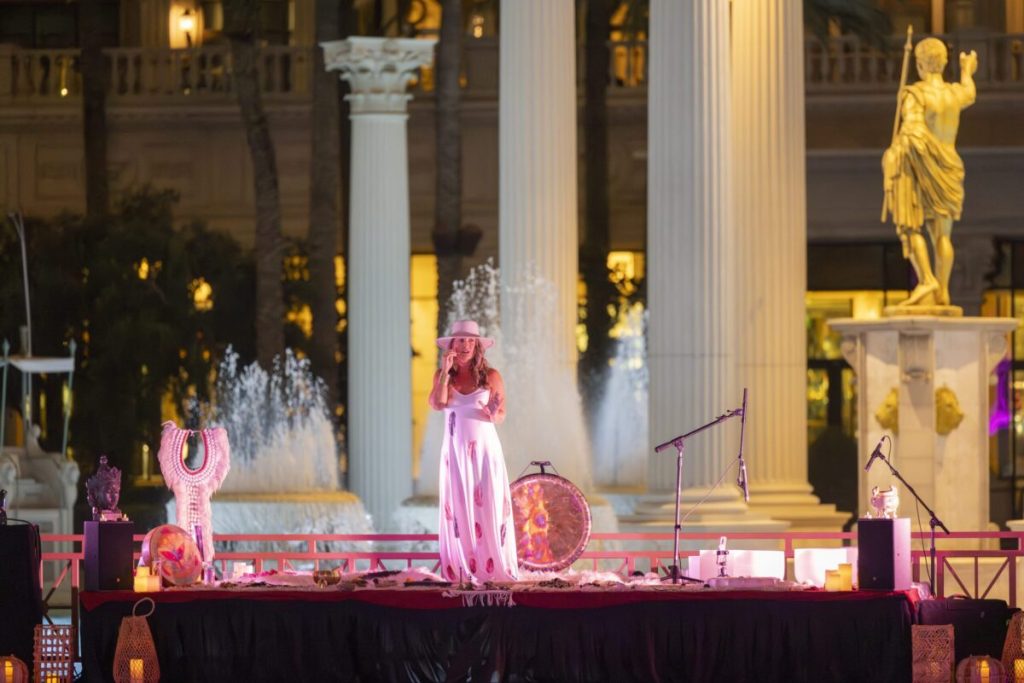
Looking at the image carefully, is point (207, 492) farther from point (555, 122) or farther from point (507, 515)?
point (555, 122)

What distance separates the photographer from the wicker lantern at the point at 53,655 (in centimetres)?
1617

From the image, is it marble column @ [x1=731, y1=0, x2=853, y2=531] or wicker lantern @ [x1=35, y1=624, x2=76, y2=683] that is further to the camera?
marble column @ [x1=731, y1=0, x2=853, y2=531]

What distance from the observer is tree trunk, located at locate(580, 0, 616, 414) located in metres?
37.6

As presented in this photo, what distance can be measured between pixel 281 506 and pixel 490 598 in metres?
13.4

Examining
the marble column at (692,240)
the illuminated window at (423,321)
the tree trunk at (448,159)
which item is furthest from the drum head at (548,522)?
the illuminated window at (423,321)

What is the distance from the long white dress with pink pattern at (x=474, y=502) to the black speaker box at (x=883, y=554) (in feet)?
8.12

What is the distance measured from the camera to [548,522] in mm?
17562

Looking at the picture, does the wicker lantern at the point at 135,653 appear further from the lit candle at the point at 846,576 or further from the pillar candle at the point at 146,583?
the lit candle at the point at 846,576

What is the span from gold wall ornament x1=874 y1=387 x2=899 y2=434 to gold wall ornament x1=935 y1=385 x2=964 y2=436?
0.37 meters

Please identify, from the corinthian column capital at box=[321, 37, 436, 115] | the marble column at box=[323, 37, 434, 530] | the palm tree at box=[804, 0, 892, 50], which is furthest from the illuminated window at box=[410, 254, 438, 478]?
the corinthian column capital at box=[321, 37, 436, 115]

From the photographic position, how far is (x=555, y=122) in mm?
25078

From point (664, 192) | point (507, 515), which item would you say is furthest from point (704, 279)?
point (507, 515)

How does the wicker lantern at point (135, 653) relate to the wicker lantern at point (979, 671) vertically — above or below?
above

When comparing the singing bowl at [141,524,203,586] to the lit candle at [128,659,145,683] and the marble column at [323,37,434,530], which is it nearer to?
the lit candle at [128,659,145,683]
